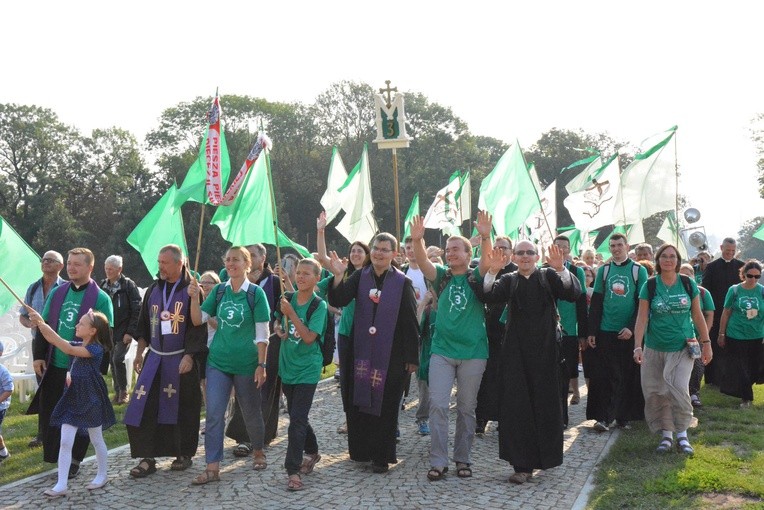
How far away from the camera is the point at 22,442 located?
864 cm

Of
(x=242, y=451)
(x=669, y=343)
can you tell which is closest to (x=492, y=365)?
(x=669, y=343)

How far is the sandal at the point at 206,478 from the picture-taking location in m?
6.68

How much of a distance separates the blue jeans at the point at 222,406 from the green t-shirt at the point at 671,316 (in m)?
3.83

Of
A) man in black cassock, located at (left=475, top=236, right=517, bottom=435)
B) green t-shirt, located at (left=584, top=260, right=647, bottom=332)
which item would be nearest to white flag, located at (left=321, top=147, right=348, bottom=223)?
man in black cassock, located at (left=475, top=236, right=517, bottom=435)

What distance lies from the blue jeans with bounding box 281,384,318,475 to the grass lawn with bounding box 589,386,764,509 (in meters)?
2.33

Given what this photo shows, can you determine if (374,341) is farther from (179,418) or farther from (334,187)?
(334,187)

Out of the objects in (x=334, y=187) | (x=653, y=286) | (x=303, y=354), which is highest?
(x=334, y=187)

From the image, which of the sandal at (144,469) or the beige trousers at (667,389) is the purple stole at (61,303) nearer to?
the sandal at (144,469)

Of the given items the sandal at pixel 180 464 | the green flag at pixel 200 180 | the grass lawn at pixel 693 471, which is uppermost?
the green flag at pixel 200 180

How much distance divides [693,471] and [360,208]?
9546 mm

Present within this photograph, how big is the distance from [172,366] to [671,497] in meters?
4.23

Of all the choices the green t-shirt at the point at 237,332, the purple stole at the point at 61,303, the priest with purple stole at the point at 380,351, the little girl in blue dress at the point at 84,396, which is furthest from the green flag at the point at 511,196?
the little girl in blue dress at the point at 84,396

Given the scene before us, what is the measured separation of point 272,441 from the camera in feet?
27.6

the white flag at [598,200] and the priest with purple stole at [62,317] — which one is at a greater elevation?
the white flag at [598,200]
